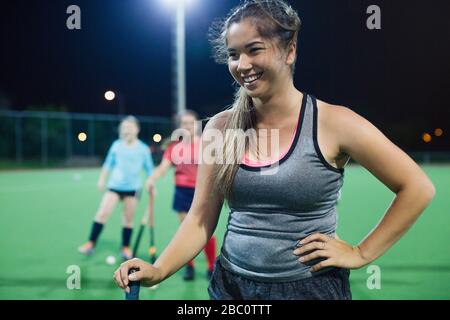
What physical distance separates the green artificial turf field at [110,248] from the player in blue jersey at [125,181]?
0.69ft

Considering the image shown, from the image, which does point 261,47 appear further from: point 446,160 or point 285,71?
point 446,160

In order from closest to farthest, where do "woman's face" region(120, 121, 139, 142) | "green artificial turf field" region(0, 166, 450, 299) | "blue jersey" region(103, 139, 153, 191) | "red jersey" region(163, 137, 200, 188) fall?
"green artificial turf field" region(0, 166, 450, 299)
"red jersey" region(163, 137, 200, 188)
"blue jersey" region(103, 139, 153, 191)
"woman's face" region(120, 121, 139, 142)

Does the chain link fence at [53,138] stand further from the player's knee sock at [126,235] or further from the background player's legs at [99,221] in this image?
the player's knee sock at [126,235]

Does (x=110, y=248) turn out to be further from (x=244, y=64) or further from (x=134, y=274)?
(x=244, y=64)

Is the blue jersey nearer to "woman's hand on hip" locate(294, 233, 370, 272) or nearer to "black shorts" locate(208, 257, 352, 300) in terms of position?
"black shorts" locate(208, 257, 352, 300)

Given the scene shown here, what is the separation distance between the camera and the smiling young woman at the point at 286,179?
120cm

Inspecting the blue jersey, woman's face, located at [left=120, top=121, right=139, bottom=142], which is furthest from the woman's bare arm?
woman's face, located at [left=120, top=121, right=139, bottom=142]

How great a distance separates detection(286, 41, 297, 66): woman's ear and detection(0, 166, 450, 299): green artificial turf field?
7.48ft

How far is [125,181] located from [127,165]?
Result: 15cm

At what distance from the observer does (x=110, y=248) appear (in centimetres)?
518

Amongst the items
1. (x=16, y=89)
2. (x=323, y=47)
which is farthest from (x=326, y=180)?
(x=16, y=89)

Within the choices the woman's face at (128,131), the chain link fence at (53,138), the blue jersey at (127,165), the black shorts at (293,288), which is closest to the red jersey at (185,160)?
the blue jersey at (127,165)

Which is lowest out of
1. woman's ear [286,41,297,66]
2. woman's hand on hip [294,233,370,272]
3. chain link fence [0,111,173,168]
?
chain link fence [0,111,173,168]

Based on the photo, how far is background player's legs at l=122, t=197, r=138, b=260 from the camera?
4699 mm
